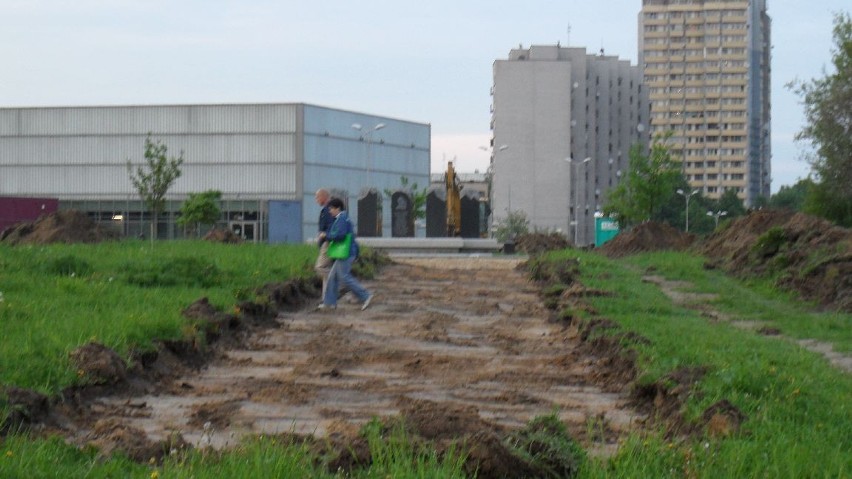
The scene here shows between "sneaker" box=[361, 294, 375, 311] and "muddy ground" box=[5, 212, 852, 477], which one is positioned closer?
"muddy ground" box=[5, 212, 852, 477]

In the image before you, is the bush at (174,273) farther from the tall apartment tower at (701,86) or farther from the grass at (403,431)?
the tall apartment tower at (701,86)

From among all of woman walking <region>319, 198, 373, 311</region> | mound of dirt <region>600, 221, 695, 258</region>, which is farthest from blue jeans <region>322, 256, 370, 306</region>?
mound of dirt <region>600, 221, 695, 258</region>

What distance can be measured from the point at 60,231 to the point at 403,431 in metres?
30.1

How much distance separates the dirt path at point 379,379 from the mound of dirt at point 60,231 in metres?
18.3

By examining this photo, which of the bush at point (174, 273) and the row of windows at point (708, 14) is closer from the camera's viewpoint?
the bush at point (174, 273)

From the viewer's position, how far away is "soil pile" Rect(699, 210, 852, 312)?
20609mm

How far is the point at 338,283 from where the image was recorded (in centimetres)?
1862

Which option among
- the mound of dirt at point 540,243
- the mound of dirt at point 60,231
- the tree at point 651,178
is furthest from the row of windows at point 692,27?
the mound of dirt at point 60,231

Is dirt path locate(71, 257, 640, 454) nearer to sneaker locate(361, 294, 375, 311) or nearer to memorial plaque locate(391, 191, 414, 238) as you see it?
sneaker locate(361, 294, 375, 311)

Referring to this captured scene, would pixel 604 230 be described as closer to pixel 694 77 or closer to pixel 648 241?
pixel 648 241

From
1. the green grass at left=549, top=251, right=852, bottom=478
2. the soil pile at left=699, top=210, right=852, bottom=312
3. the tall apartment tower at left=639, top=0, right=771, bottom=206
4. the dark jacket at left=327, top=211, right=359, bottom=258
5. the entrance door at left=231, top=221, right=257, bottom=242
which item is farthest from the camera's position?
the tall apartment tower at left=639, top=0, right=771, bottom=206

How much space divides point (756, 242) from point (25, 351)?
65.7 feet

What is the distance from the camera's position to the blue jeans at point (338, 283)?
1831cm

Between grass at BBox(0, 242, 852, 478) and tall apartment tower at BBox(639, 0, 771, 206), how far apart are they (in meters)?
158
